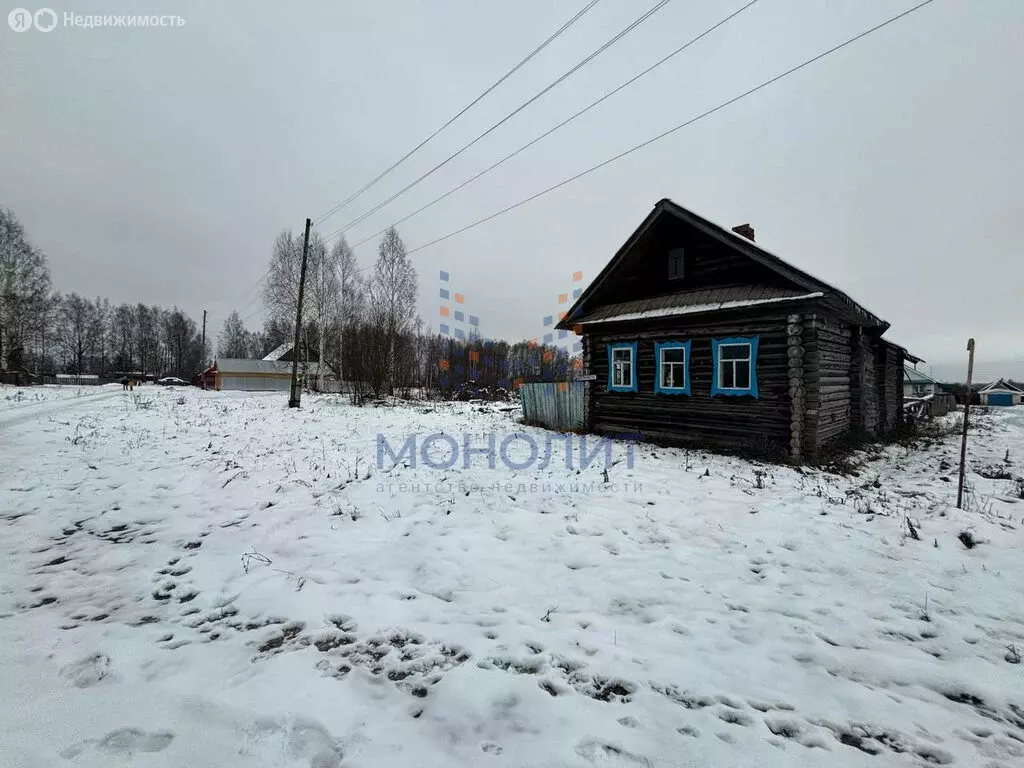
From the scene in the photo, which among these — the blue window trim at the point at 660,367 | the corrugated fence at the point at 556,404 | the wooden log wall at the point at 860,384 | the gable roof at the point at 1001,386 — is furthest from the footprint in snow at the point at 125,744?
the gable roof at the point at 1001,386

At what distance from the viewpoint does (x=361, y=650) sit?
2.96 metres

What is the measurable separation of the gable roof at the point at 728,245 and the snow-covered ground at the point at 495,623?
4581 mm

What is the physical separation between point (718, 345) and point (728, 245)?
2.57m

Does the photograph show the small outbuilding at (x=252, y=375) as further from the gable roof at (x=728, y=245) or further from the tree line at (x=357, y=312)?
the gable roof at (x=728, y=245)

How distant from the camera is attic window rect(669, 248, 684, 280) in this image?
1147cm

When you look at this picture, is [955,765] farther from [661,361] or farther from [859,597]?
[661,361]

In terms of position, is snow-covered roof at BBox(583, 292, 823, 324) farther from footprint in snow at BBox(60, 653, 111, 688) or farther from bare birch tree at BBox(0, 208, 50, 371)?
bare birch tree at BBox(0, 208, 50, 371)

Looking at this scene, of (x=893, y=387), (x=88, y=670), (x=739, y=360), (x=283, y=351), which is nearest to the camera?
(x=88, y=670)

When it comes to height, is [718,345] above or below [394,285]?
below

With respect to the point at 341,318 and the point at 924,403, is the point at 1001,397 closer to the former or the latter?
the point at 924,403

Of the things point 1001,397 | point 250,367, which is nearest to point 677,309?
point 250,367

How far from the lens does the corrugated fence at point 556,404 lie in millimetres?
13881

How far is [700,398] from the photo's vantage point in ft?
35.3

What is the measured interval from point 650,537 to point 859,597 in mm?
1935
